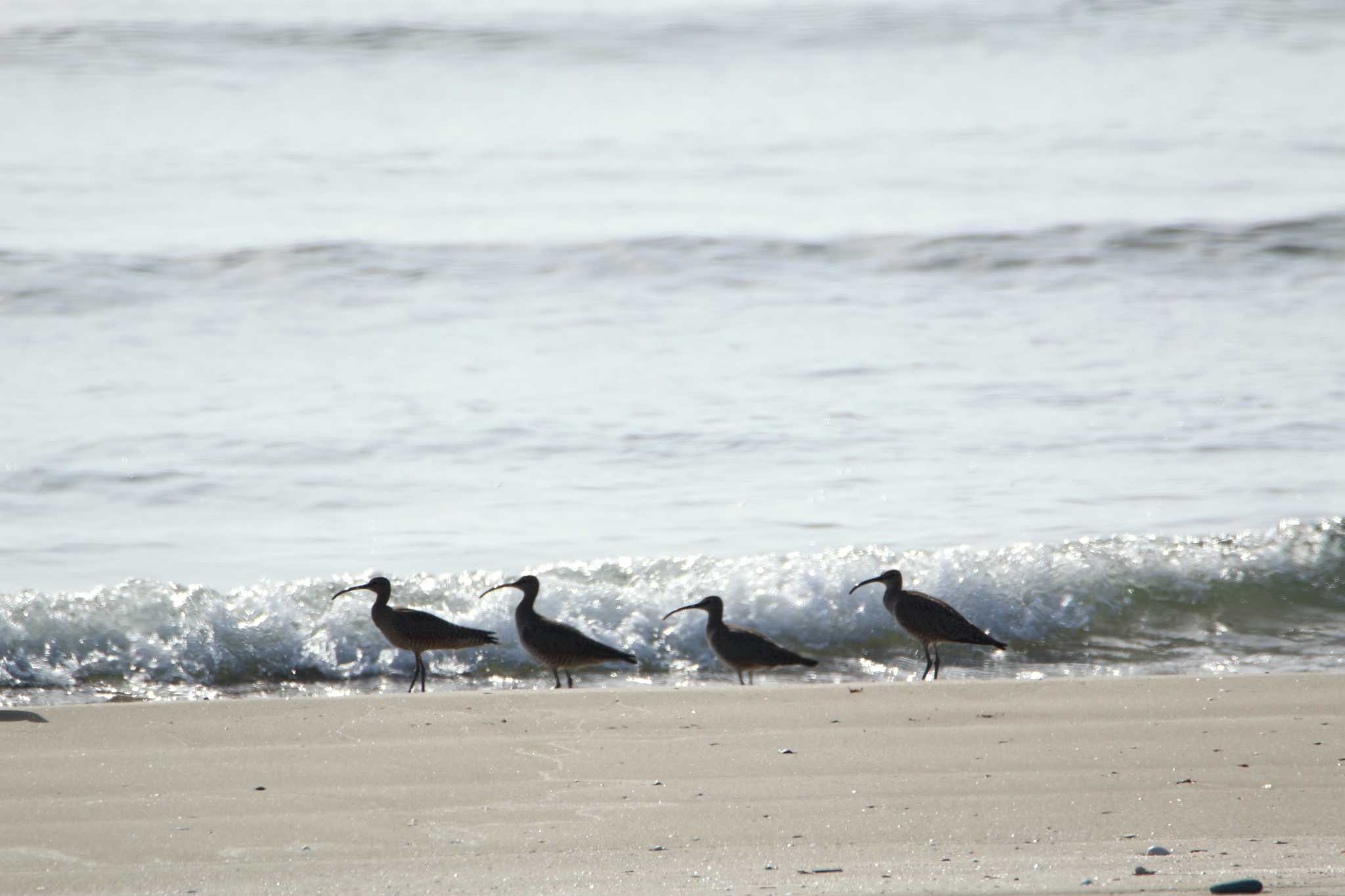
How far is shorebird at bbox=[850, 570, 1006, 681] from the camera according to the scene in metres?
7.81

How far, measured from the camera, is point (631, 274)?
711 inches

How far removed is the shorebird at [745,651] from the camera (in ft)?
25.1

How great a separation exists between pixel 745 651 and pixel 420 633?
63.8 inches

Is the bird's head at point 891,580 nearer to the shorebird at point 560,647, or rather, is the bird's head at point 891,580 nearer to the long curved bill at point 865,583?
the long curved bill at point 865,583

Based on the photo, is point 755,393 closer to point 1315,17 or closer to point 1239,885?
point 1239,885

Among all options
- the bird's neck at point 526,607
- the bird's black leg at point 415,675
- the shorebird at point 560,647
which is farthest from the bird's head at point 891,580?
the bird's black leg at point 415,675

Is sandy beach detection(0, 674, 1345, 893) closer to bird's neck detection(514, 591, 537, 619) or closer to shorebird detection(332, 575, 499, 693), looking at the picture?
shorebird detection(332, 575, 499, 693)

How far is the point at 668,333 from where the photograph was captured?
51.9 ft

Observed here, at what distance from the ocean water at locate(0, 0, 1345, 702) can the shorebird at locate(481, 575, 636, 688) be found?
0.32 meters

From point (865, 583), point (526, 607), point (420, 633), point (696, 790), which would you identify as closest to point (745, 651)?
point (865, 583)

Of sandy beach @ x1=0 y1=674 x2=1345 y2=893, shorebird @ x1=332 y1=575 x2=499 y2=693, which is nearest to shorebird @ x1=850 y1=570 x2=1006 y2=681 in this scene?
sandy beach @ x1=0 y1=674 x2=1345 y2=893

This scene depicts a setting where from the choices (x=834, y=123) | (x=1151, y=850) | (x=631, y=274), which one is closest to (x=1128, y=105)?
(x=834, y=123)

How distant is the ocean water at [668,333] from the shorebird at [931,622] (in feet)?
0.70

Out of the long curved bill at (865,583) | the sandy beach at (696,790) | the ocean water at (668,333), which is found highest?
the ocean water at (668,333)
